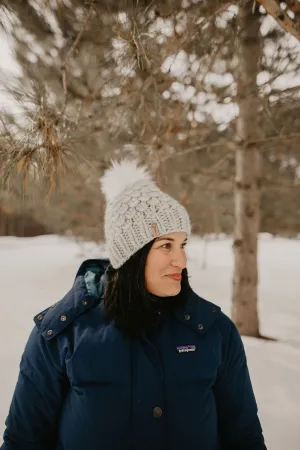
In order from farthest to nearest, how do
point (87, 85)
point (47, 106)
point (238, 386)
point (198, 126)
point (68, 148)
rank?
point (198, 126), point (87, 85), point (68, 148), point (47, 106), point (238, 386)

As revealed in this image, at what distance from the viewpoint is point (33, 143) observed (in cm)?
195

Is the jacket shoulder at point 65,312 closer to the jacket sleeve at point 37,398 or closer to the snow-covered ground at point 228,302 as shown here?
the jacket sleeve at point 37,398

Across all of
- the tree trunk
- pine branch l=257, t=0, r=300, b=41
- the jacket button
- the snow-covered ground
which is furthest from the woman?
the tree trunk

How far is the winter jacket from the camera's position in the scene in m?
1.17

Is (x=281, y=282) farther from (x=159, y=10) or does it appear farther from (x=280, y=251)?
(x=159, y=10)

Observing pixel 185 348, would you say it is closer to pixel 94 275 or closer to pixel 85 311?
pixel 85 311

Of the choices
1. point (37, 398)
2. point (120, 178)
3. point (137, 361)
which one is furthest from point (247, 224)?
point (37, 398)

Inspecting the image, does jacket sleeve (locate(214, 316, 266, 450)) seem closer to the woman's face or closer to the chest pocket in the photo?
the woman's face

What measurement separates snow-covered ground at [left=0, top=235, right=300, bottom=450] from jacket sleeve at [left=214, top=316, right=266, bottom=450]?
40.8 inches

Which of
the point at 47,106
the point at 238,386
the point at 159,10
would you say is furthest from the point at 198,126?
the point at 238,386

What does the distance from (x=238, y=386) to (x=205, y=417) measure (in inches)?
7.4

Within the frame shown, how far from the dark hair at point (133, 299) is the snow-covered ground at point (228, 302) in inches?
59.3

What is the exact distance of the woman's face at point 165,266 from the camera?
51.1 inches

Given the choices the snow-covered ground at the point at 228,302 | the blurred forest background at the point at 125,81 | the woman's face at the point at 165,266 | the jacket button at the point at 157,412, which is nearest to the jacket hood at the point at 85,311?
the woman's face at the point at 165,266
